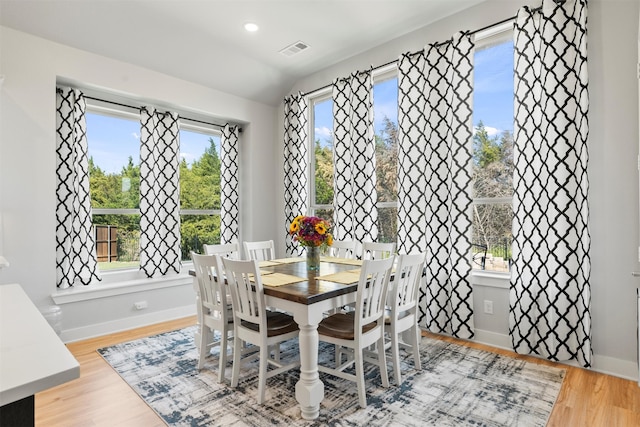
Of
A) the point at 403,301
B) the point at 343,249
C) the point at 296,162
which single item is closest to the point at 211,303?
the point at 403,301

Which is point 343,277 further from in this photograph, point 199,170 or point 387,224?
point 199,170

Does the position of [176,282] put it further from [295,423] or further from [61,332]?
[295,423]

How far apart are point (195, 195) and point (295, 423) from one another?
3407 millimetres

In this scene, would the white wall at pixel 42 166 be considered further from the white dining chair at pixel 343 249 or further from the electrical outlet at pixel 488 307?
the electrical outlet at pixel 488 307

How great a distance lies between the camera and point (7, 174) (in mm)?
3043

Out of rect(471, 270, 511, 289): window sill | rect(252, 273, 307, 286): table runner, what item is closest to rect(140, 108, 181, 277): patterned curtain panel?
rect(252, 273, 307, 286): table runner

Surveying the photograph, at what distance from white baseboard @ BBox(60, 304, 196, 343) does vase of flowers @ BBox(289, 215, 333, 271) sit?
7.03 ft

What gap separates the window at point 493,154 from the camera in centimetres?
323

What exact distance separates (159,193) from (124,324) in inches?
58.6

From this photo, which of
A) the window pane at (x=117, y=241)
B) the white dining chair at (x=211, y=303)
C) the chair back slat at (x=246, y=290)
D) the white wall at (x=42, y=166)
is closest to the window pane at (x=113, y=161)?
the window pane at (x=117, y=241)

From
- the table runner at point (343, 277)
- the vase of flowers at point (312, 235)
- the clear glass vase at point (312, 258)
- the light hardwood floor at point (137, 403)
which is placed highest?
the vase of flowers at point (312, 235)

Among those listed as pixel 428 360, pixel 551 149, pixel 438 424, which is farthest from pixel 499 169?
pixel 438 424

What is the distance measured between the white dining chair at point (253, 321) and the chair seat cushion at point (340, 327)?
209 mm

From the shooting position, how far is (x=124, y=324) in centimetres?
372
